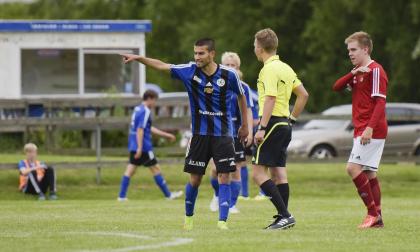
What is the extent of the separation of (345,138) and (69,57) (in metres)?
7.61

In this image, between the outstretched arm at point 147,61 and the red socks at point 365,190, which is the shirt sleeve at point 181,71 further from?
the red socks at point 365,190

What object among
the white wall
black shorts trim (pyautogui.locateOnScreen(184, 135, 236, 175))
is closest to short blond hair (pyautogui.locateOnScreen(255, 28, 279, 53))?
black shorts trim (pyautogui.locateOnScreen(184, 135, 236, 175))

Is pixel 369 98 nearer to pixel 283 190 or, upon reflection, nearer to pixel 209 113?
pixel 283 190

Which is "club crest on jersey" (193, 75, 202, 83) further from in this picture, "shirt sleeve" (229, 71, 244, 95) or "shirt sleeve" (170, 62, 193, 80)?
"shirt sleeve" (229, 71, 244, 95)

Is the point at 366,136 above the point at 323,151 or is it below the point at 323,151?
above

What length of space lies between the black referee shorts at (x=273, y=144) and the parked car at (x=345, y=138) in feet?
55.5

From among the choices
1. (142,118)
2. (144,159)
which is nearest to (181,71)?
(142,118)

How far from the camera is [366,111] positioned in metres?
12.6

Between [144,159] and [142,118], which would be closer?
[142,118]

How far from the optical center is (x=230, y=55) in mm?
16172

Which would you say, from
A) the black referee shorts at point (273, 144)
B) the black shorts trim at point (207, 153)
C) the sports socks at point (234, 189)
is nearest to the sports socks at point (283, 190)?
the black referee shorts at point (273, 144)

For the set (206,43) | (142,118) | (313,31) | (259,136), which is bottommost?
(142,118)

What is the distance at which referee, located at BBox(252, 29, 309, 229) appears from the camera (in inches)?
488

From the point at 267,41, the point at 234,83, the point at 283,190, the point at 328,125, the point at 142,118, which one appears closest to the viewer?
the point at 234,83
